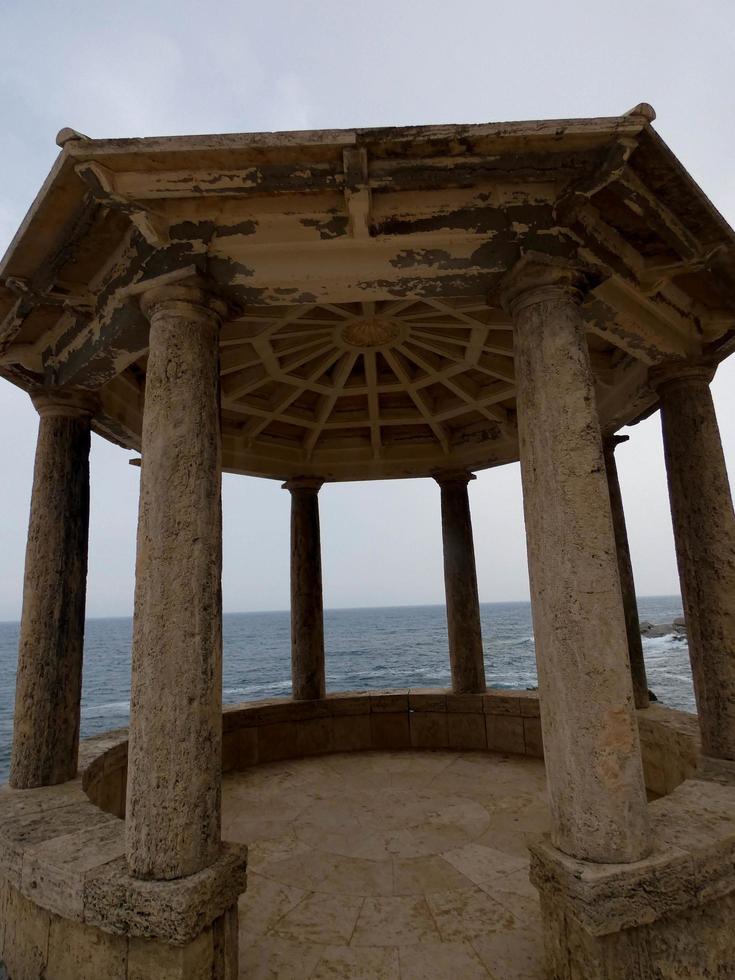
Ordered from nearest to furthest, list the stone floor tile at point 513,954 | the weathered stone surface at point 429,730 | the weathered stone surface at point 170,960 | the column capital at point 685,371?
the weathered stone surface at point 170,960 → the stone floor tile at point 513,954 → the column capital at point 685,371 → the weathered stone surface at point 429,730

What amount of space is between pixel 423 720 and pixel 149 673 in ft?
30.0

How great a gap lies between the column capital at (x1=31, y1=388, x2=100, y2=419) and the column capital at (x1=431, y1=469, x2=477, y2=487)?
25.8ft

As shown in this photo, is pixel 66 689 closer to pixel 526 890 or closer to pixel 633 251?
pixel 526 890

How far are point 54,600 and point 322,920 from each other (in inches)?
183

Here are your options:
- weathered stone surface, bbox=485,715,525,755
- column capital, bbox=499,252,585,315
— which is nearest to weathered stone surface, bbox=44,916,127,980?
column capital, bbox=499,252,585,315

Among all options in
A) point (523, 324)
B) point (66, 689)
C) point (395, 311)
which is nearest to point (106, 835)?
point (66, 689)

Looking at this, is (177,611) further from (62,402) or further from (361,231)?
(62,402)

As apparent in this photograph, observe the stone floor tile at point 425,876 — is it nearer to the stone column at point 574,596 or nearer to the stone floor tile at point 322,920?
the stone floor tile at point 322,920

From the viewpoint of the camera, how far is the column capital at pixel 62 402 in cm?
742

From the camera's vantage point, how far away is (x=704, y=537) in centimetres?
687

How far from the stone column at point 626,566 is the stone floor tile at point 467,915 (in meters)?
5.83

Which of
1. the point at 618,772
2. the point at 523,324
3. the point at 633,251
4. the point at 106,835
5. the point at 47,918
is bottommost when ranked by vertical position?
the point at 47,918

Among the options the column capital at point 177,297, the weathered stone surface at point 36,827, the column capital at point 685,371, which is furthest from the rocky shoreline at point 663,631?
the column capital at point 177,297

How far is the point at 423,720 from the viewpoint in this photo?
12.3 metres
